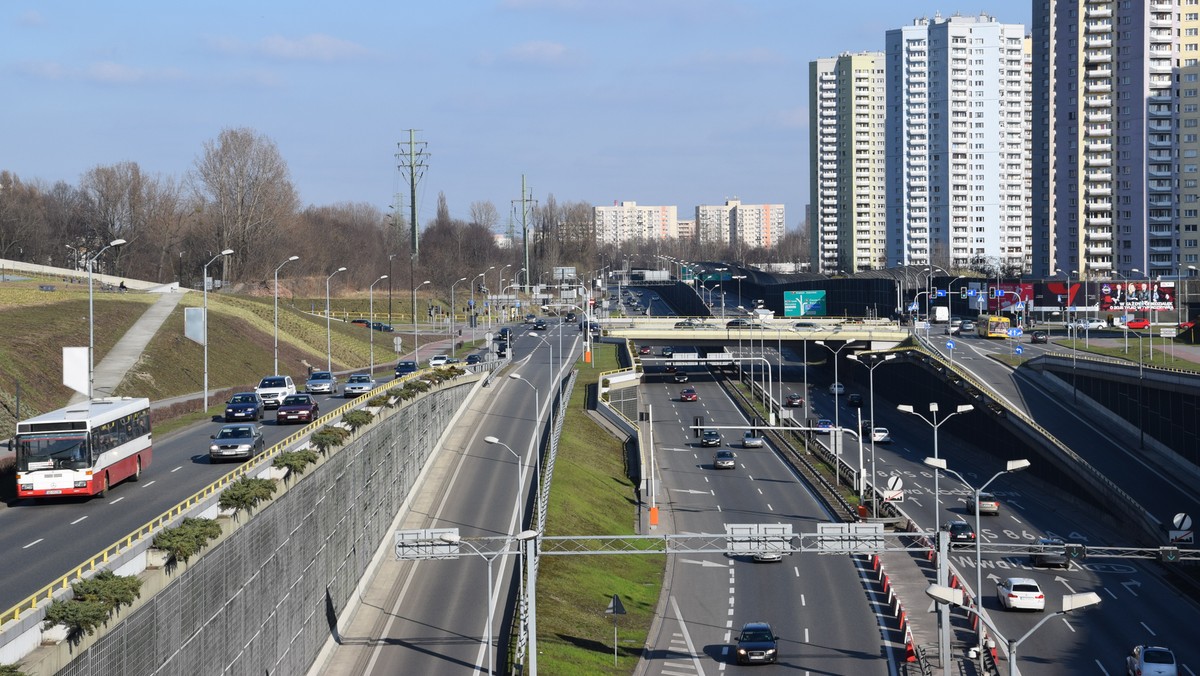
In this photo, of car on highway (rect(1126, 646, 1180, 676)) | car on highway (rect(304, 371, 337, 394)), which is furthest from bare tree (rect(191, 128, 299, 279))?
car on highway (rect(1126, 646, 1180, 676))

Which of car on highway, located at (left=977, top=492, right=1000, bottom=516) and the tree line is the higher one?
the tree line

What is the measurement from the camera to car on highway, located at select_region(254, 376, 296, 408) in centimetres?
6338

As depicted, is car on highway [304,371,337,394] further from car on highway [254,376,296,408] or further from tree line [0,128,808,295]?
tree line [0,128,808,295]

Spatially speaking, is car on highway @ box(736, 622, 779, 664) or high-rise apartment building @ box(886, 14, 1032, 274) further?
high-rise apartment building @ box(886, 14, 1032, 274)

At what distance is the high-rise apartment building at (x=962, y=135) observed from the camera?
191375 millimetres

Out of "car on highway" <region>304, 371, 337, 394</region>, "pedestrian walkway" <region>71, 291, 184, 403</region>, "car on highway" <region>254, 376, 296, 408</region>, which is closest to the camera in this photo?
"car on highway" <region>254, 376, 296, 408</region>

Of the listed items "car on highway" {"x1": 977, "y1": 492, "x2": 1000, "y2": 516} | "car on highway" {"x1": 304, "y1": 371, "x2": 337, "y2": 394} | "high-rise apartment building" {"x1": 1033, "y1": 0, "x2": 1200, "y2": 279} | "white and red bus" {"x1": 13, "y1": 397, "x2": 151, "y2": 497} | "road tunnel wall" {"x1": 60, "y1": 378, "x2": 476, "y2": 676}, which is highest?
"high-rise apartment building" {"x1": 1033, "y1": 0, "x2": 1200, "y2": 279}

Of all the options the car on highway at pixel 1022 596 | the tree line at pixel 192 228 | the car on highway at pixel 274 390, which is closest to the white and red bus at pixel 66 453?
the car on highway at pixel 274 390

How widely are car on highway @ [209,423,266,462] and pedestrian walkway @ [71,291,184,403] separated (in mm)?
18347

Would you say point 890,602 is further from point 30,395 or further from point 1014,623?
point 30,395

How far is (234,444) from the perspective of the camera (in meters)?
43.2

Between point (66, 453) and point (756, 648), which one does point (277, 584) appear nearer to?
point (66, 453)

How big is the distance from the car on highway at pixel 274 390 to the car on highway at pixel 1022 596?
113 ft

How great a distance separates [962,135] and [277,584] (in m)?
176
